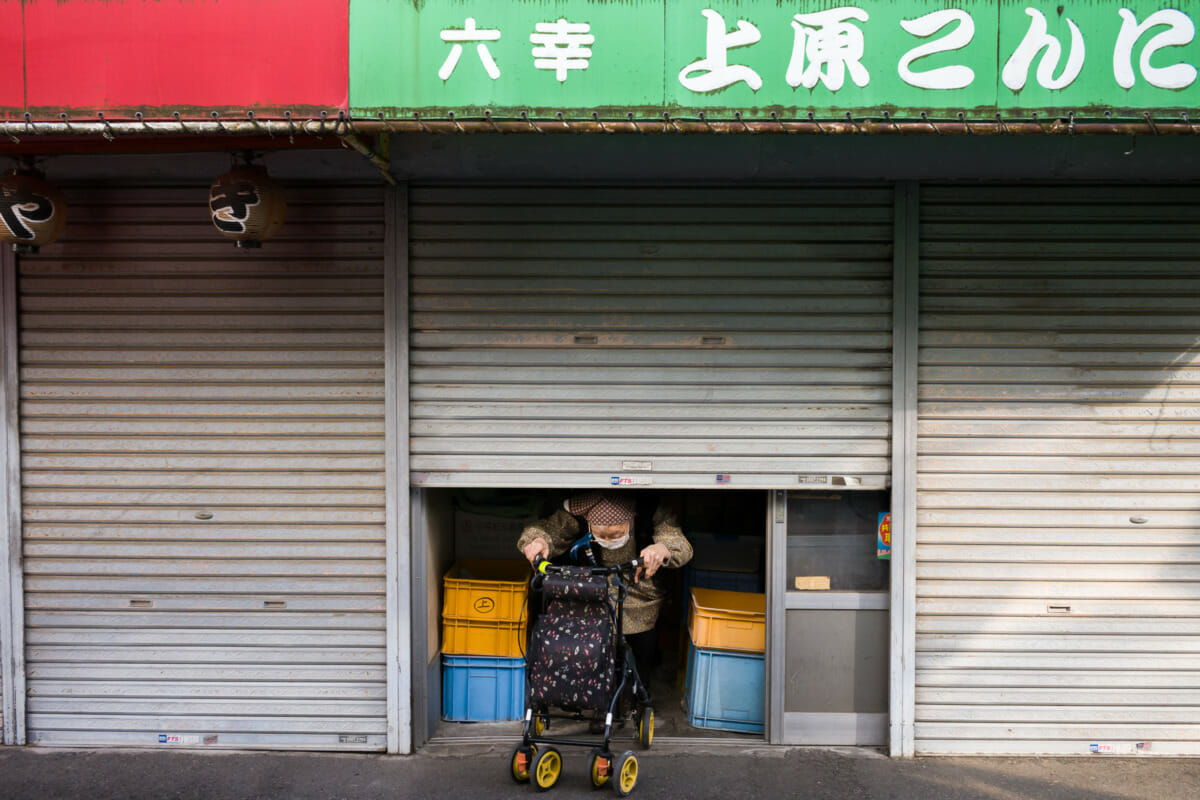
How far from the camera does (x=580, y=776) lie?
536cm

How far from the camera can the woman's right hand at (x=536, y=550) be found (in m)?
5.45

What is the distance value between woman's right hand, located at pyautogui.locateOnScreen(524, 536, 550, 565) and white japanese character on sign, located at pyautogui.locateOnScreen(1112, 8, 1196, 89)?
433cm

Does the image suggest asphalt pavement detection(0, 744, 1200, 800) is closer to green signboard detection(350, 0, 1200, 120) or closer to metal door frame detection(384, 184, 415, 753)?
metal door frame detection(384, 184, 415, 753)

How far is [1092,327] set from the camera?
5.56 meters

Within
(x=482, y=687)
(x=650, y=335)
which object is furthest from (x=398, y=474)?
(x=650, y=335)

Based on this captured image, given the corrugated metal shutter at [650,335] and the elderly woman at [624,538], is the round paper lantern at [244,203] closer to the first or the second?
the corrugated metal shutter at [650,335]

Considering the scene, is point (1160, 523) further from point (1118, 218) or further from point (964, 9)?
point (964, 9)

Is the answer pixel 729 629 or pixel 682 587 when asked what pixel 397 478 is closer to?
pixel 729 629

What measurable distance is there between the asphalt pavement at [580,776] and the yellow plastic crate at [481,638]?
678 millimetres

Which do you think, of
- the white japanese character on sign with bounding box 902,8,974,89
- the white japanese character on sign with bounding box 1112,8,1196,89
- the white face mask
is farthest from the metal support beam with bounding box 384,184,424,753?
the white japanese character on sign with bounding box 1112,8,1196,89

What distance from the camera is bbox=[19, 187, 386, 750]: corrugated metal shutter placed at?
18.6 feet

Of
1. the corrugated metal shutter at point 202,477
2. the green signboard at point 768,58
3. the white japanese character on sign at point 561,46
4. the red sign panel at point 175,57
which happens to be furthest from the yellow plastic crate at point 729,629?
the red sign panel at point 175,57

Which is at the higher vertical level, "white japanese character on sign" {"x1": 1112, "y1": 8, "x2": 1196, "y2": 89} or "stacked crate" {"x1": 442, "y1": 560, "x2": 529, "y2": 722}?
"white japanese character on sign" {"x1": 1112, "y1": 8, "x2": 1196, "y2": 89}

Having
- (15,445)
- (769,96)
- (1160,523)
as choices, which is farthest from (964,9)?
(15,445)
